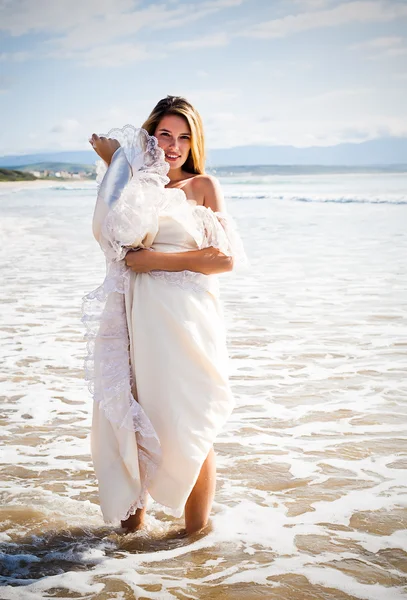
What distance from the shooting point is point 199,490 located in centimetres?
274

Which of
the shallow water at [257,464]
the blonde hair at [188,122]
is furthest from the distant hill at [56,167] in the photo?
the blonde hair at [188,122]

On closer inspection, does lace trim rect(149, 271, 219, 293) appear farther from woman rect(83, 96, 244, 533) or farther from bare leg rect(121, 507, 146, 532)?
bare leg rect(121, 507, 146, 532)

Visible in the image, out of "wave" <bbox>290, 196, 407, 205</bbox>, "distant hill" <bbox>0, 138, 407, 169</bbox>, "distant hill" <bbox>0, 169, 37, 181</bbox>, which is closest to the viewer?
"wave" <bbox>290, 196, 407, 205</bbox>

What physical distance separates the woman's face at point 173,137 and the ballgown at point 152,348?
9cm

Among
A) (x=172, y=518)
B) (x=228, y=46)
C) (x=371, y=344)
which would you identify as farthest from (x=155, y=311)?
(x=228, y=46)

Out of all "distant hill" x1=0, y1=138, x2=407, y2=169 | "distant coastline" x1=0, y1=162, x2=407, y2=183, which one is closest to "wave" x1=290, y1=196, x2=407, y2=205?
"distant coastline" x1=0, y1=162, x2=407, y2=183

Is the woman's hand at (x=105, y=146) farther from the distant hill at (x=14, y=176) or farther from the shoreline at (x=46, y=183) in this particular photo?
the distant hill at (x=14, y=176)

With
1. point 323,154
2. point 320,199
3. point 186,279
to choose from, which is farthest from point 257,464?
point 323,154

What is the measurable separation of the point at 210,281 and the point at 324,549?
1.02 metres

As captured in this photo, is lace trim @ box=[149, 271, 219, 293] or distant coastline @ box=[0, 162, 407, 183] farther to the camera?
distant coastline @ box=[0, 162, 407, 183]

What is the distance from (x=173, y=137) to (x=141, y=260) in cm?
46

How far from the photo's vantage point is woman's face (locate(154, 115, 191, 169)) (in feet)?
8.69

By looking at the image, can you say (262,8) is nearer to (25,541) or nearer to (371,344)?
(371,344)

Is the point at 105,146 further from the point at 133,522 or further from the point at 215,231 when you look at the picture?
the point at 133,522
